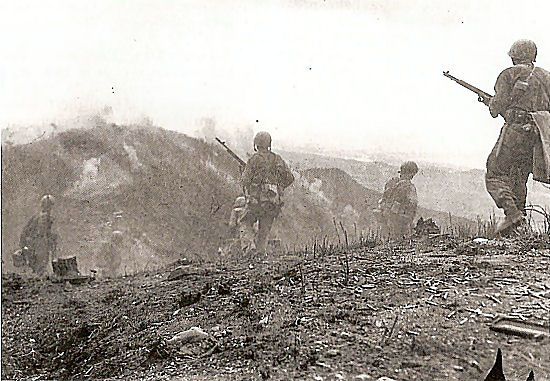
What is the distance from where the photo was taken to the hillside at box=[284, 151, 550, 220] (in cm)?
460

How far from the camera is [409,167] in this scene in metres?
4.75

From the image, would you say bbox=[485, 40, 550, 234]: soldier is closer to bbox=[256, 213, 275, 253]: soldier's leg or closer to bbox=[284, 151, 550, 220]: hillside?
bbox=[284, 151, 550, 220]: hillside

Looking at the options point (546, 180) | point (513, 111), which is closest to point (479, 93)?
point (513, 111)

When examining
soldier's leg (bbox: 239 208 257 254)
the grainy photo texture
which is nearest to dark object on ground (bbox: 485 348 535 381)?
the grainy photo texture

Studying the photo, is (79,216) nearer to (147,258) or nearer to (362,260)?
(147,258)

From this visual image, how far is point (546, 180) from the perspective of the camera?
4270 millimetres

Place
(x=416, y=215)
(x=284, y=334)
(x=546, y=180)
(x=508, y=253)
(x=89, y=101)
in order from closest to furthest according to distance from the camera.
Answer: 1. (x=284, y=334)
2. (x=508, y=253)
3. (x=546, y=180)
4. (x=89, y=101)
5. (x=416, y=215)

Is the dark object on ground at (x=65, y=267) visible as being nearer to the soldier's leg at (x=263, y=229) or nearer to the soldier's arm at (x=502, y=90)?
the soldier's leg at (x=263, y=229)

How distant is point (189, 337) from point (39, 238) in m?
1.77

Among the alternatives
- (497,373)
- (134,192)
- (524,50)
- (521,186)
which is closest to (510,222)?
(521,186)

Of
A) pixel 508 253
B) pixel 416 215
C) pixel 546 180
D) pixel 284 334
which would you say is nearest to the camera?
pixel 284 334

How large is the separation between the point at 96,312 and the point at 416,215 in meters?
2.15

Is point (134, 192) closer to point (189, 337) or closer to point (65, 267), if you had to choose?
point (65, 267)

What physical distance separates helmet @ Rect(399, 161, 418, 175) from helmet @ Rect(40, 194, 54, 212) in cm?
221
